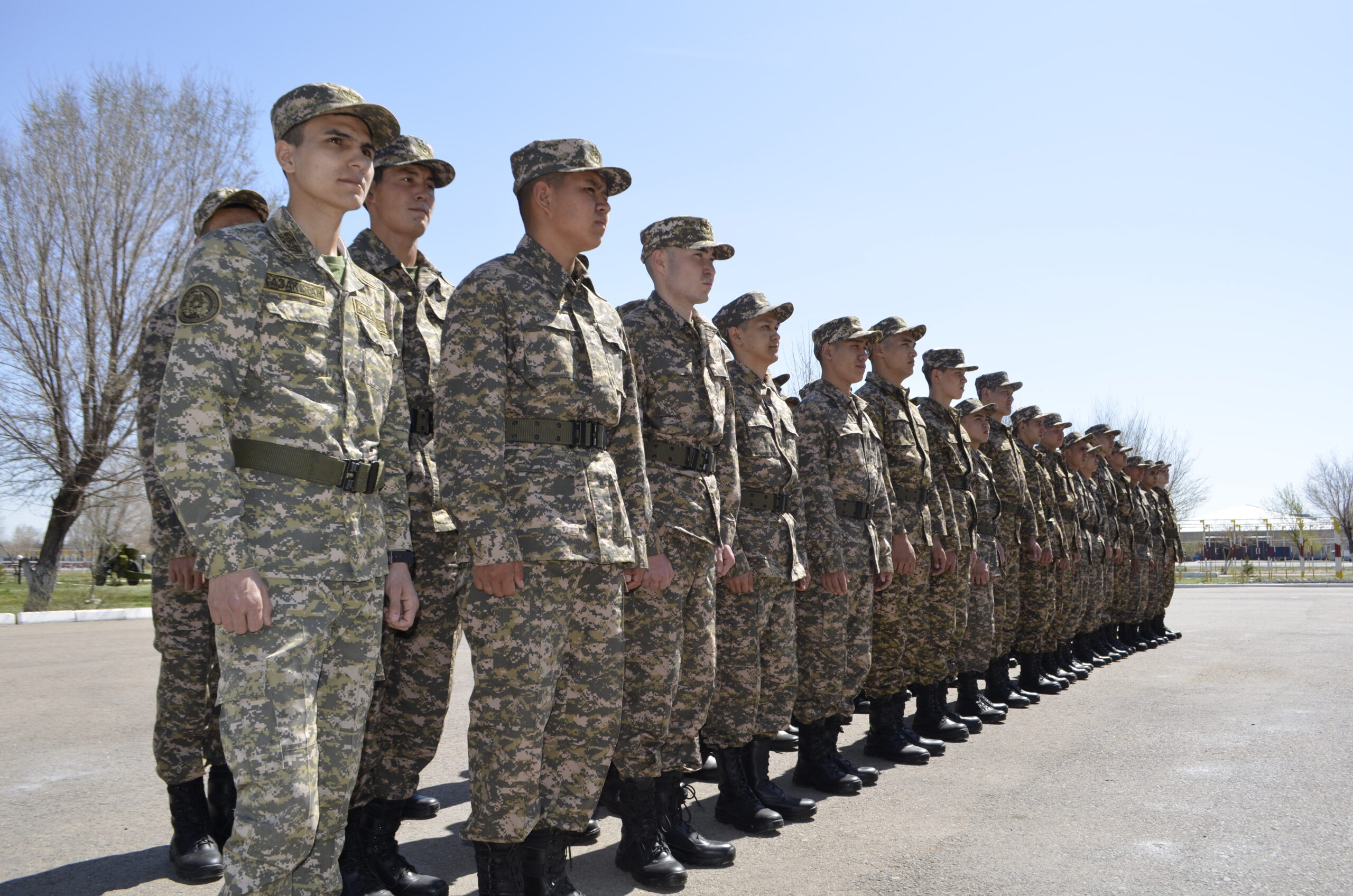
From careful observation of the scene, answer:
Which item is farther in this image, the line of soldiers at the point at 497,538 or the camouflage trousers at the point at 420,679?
the camouflage trousers at the point at 420,679

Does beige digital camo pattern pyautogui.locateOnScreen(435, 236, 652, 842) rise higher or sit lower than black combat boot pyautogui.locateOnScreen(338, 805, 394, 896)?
higher

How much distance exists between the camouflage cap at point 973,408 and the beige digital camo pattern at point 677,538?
14.1 ft

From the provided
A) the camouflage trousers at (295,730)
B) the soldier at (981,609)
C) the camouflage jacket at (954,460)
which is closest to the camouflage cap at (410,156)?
the camouflage trousers at (295,730)

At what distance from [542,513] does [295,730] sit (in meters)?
1.04

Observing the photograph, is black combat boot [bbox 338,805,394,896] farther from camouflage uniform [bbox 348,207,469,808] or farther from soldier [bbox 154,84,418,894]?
soldier [bbox 154,84,418,894]

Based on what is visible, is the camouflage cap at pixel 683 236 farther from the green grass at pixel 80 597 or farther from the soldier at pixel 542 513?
the green grass at pixel 80 597

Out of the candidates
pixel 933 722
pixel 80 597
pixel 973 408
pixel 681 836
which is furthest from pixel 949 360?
pixel 80 597

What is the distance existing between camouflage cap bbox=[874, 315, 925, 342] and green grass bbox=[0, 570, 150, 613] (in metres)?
16.9

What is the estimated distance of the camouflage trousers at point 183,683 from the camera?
3.78m

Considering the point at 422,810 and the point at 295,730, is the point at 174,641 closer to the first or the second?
the point at 422,810

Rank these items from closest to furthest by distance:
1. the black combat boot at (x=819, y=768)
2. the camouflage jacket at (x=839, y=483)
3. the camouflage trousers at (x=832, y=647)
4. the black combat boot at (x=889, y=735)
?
the black combat boot at (x=819, y=768) → the camouflage trousers at (x=832, y=647) → the camouflage jacket at (x=839, y=483) → the black combat boot at (x=889, y=735)

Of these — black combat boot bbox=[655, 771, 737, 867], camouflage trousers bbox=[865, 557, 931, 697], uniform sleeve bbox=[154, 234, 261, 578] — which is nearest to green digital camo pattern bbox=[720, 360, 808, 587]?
black combat boot bbox=[655, 771, 737, 867]

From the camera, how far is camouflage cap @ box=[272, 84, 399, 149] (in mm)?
2754

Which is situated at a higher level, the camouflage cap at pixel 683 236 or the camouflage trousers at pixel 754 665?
the camouflage cap at pixel 683 236
